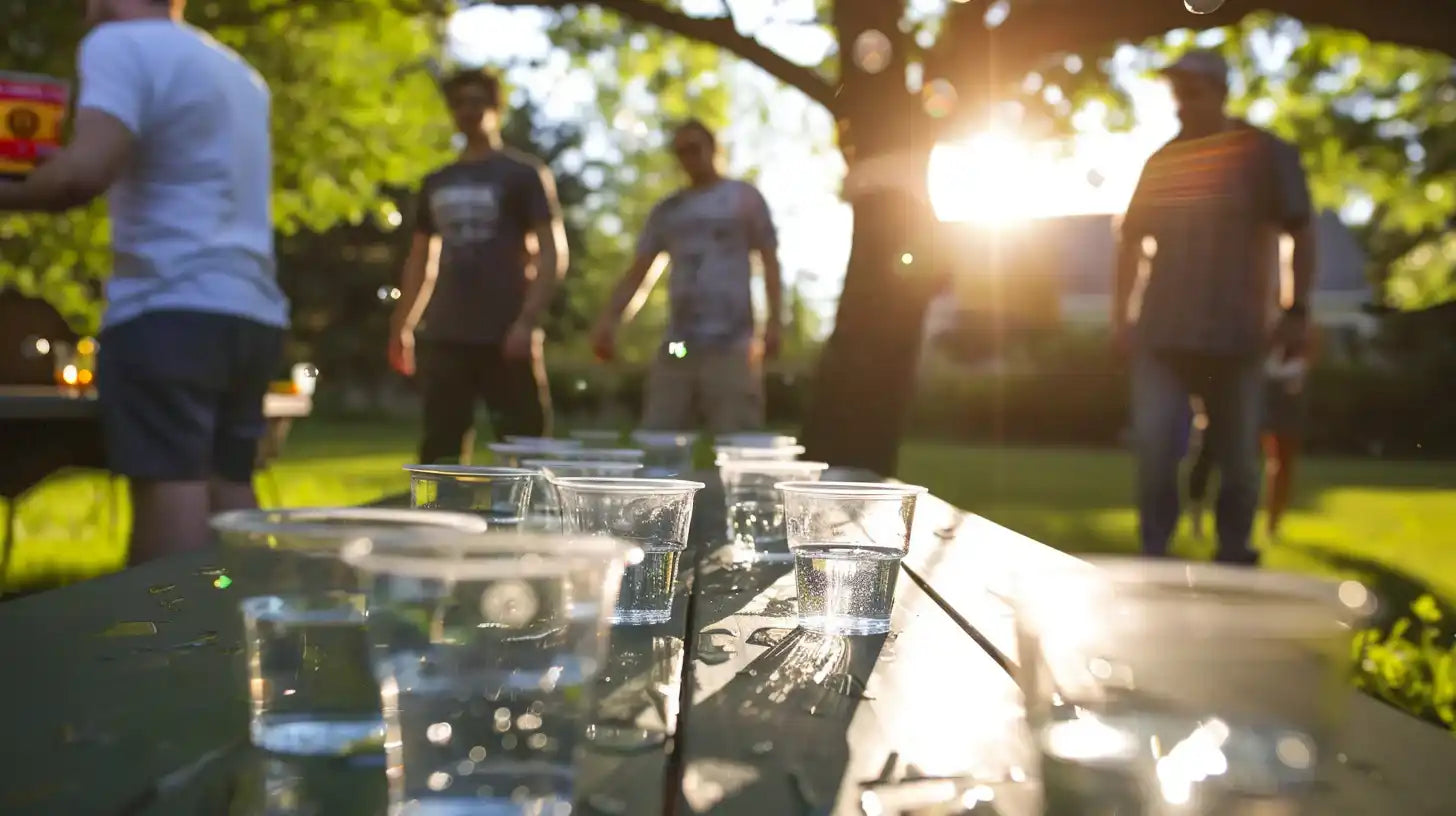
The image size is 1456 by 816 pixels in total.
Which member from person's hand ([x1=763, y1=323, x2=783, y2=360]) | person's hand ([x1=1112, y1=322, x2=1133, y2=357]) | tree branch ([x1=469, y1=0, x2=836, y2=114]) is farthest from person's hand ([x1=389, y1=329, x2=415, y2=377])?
person's hand ([x1=1112, y1=322, x2=1133, y2=357])

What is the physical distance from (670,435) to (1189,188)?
309cm

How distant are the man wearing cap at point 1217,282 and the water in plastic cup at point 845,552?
14.0 feet

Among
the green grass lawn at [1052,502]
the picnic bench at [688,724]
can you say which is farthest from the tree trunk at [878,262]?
the picnic bench at [688,724]

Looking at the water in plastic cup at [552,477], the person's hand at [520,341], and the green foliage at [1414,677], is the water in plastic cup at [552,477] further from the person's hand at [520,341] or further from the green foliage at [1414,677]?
the person's hand at [520,341]

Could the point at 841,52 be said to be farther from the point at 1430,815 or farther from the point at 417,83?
the point at 1430,815

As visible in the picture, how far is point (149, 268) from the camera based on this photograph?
3424mm

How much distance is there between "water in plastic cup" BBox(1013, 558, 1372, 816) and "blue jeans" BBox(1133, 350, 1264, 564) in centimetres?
495

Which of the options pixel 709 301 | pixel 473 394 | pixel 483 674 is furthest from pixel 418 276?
pixel 483 674

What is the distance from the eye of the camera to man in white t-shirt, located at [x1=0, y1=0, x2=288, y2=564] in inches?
132

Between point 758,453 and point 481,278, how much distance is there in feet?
12.8

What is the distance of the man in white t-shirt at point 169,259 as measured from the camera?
11.0ft

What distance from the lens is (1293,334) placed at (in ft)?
18.3

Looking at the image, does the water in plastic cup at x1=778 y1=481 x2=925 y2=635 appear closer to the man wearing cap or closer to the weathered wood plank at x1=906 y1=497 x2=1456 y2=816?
the weathered wood plank at x1=906 y1=497 x2=1456 y2=816

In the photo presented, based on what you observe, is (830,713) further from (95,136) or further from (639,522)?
(95,136)
